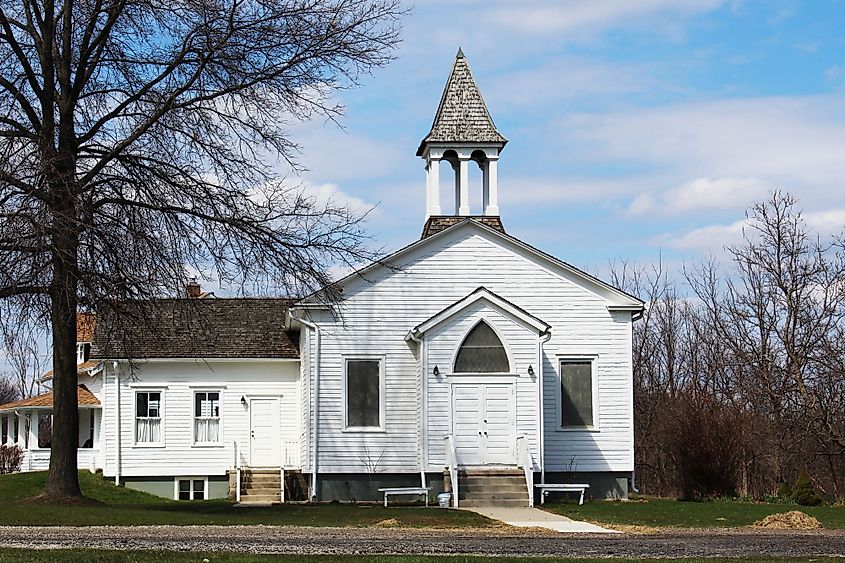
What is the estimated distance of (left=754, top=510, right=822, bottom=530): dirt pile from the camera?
21.9 metres

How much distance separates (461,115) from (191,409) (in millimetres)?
11684

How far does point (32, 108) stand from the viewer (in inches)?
962

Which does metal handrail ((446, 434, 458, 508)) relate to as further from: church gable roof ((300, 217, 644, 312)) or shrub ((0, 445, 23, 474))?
shrub ((0, 445, 23, 474))

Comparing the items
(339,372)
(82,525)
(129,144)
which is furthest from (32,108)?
(339,372)

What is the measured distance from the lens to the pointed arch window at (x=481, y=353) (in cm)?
3092

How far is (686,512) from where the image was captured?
86.6 ft

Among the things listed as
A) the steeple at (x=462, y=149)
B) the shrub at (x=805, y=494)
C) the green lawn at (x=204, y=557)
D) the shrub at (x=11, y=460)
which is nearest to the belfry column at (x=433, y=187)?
the steeple at (x=462, y=149)

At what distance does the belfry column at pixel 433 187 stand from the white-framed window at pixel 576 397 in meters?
5.59

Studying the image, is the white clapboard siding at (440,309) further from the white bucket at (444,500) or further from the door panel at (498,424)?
the white bucket at (444,500)

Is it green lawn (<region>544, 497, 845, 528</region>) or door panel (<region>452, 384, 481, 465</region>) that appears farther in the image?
door panel (<region>452, 384, 481, 465</region>)

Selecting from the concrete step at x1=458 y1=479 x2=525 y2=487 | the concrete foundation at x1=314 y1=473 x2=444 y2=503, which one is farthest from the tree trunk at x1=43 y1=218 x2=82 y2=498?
the concrete step at x1=458 y1=479 x2=525 y2=487

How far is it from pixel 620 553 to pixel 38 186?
450 inches

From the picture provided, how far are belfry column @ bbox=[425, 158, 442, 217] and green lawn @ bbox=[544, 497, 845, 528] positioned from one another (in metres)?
9.35

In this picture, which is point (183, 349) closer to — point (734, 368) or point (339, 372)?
point (339, 372)
